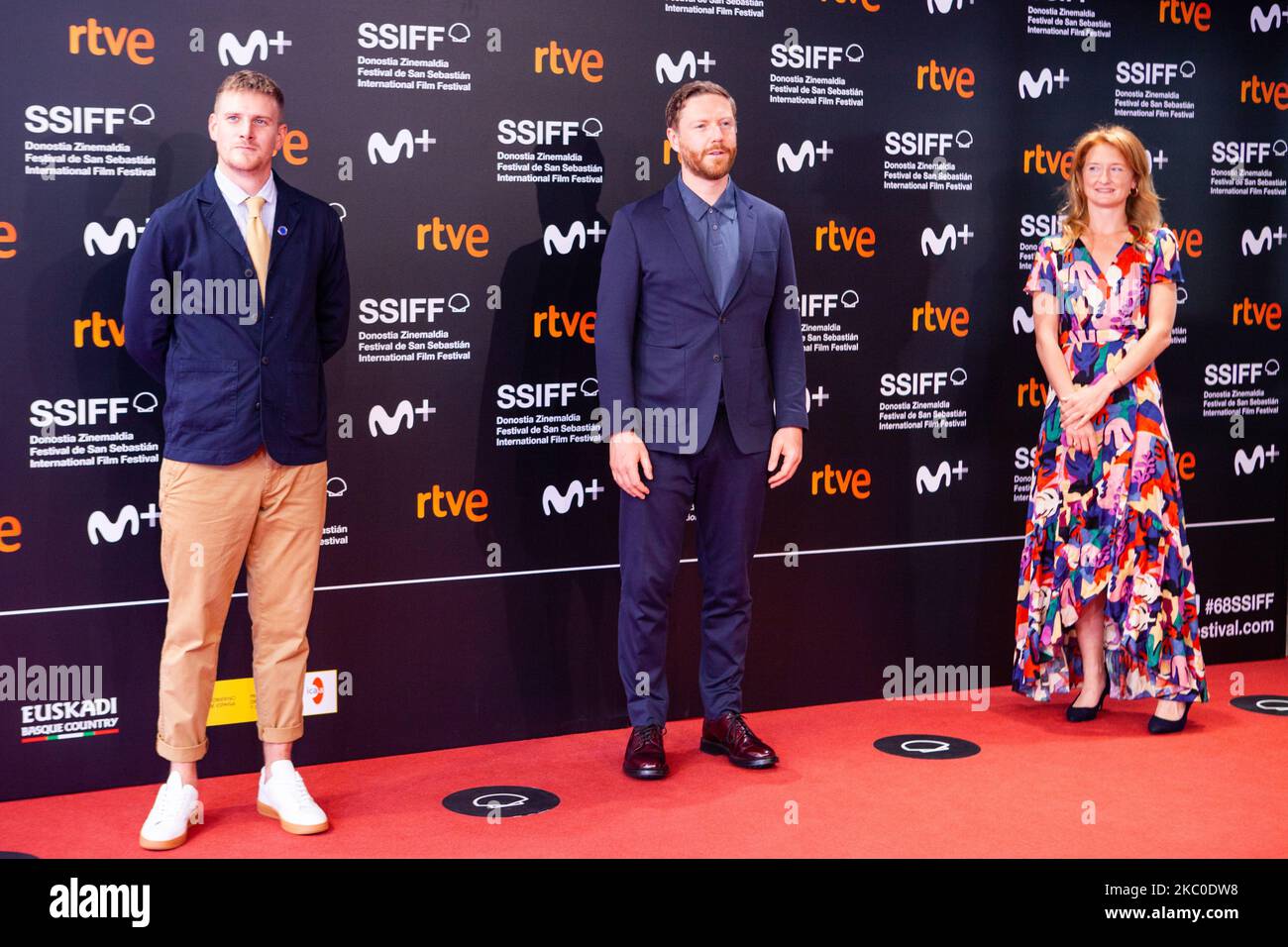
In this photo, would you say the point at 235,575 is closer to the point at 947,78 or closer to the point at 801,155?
the point at 801,155

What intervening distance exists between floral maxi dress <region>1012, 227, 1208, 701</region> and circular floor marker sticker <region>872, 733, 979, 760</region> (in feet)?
1.59

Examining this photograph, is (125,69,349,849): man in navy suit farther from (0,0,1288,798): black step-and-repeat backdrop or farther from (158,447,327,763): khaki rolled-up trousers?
(0,0,1288,798): black step-and-repeat backdrop

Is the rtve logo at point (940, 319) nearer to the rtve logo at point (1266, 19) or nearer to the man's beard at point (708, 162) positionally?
the man's beard at point (708, 162)

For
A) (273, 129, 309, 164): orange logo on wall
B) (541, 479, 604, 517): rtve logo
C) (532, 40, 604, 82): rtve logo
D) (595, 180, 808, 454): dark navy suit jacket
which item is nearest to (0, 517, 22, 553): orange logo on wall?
(273, 129, 309, 164): orange logo on wall

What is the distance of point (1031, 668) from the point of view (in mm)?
4711

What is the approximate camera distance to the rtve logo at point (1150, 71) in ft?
17.0

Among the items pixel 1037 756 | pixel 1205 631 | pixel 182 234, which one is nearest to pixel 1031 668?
pixel 1037 756

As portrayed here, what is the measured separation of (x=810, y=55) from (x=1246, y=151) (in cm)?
186

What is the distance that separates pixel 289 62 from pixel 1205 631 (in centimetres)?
390

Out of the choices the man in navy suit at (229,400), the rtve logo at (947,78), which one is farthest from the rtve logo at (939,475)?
the man in navy suit at (229,400)

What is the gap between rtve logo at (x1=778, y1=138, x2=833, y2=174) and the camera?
470 cm

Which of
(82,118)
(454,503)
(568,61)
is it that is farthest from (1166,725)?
(82,118)

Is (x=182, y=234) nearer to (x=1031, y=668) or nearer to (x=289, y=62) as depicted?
(x=289, y=62)

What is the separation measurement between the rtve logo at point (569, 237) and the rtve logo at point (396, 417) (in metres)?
0.62
